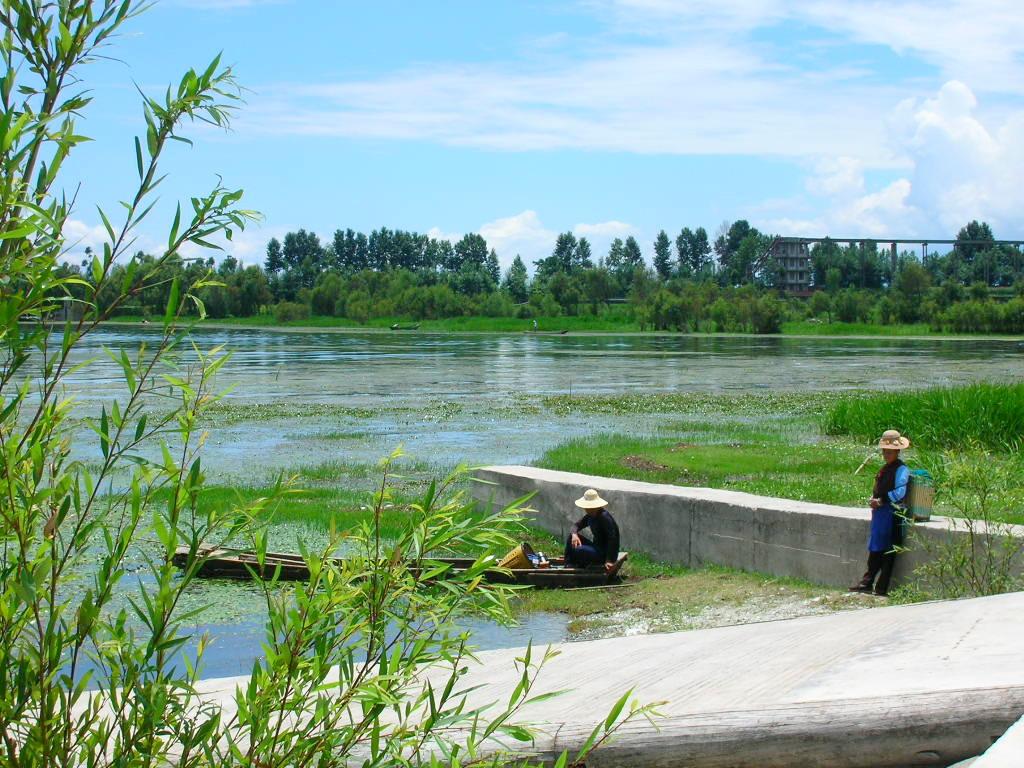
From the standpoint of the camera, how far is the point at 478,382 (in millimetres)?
40344

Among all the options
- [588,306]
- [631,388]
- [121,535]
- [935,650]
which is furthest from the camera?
[588,306]

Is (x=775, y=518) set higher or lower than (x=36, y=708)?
lower

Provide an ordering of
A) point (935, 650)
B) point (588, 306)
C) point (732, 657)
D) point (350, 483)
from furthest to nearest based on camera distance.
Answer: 1. point (588, 306)
2. point (350, 483)
3. point (732, 657)
4. point (935, 650)

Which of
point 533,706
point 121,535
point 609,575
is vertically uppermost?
point 121,535

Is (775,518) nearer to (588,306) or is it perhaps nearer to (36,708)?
(36,708)

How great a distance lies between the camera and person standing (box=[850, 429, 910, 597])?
976 centimetres

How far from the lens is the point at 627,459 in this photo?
1808cm

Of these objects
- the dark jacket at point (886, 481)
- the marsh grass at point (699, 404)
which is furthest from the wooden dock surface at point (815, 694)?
the marsh grass at point (699, 404)

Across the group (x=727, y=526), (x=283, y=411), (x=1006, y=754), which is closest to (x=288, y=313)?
(x=283, y=411)

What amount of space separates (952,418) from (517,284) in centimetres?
12078

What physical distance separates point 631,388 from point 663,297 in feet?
233

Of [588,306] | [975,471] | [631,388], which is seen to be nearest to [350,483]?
[975,471]

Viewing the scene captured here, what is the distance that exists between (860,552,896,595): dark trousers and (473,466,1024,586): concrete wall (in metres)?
0.09

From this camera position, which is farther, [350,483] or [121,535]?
[350,483]
